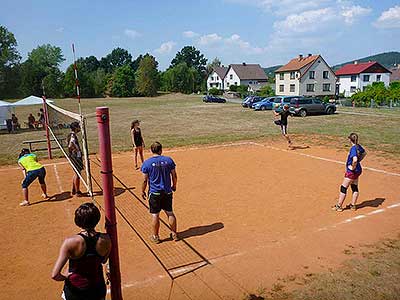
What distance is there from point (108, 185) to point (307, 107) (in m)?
29.8

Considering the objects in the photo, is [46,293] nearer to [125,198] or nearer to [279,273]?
[279,273]

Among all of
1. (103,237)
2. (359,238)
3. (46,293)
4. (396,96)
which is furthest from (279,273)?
(396,96)

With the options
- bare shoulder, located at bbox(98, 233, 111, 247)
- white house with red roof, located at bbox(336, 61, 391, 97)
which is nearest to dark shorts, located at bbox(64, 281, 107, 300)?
bare shoulder, located at bbox(98, 233, 111, 247)

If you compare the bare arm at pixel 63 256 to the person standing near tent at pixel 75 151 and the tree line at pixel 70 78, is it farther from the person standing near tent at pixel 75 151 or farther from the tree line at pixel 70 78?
the tree line at pixel 70 78

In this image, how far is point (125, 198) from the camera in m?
9.41

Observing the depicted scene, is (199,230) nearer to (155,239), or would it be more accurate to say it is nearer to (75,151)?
(155,239)

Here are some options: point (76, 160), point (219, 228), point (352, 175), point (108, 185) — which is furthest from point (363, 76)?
point (108, 185)

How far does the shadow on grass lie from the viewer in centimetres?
699

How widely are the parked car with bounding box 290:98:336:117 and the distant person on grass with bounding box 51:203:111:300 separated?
29.5m

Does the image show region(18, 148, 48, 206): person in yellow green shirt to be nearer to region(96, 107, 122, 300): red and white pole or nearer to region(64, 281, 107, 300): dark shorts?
region(96, 107, 122, 300): red and white pole

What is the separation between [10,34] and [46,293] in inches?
3058

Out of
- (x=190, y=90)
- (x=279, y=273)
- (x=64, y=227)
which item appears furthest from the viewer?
(x=190, y=90)

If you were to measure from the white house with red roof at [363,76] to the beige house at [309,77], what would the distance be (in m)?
6.53

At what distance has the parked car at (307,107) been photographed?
30.8 m
